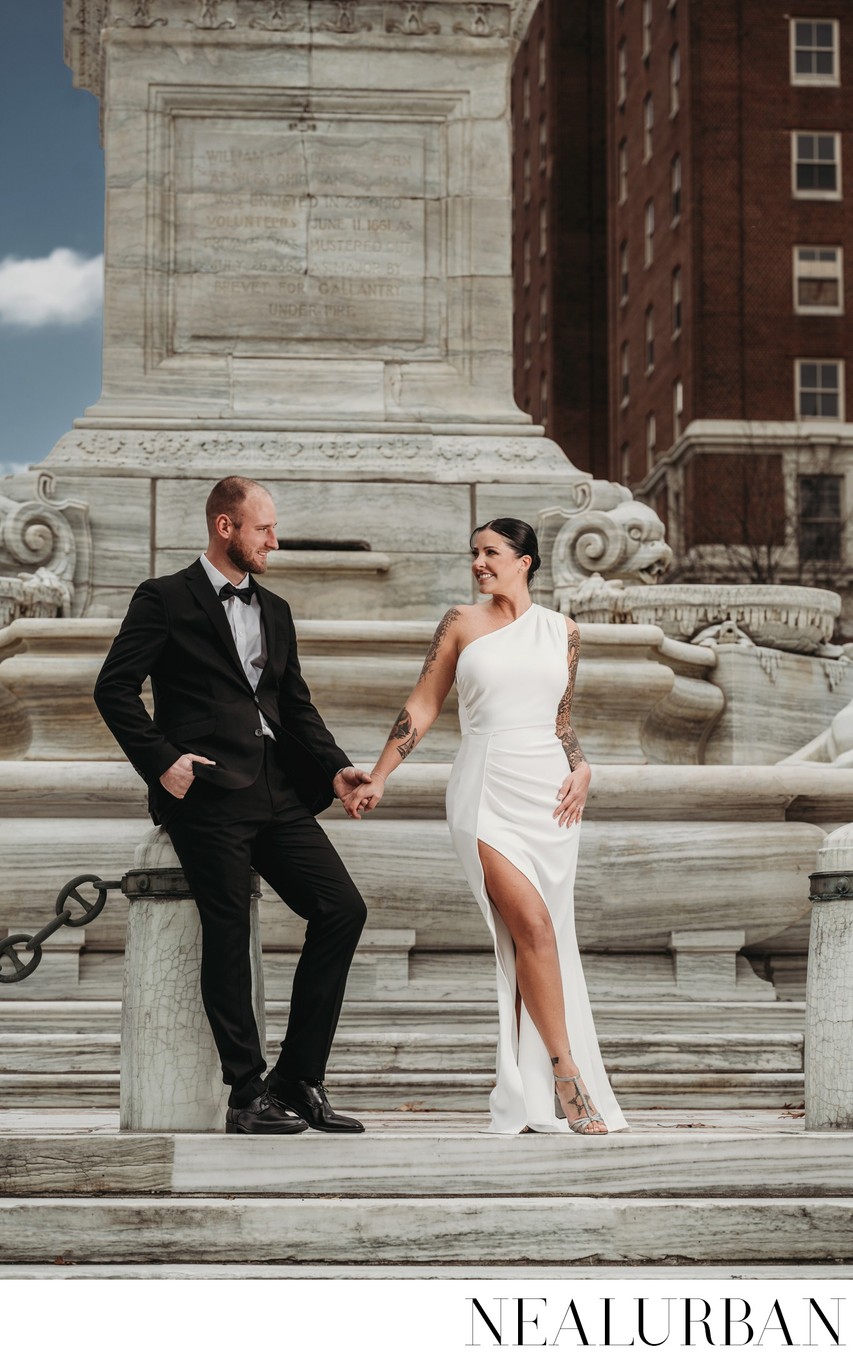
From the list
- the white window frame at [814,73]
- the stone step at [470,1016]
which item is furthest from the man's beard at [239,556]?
the white window frame at [814,73]

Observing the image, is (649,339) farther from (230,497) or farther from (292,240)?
(230,497)

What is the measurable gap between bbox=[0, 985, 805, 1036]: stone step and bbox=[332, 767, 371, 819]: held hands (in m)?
2.04

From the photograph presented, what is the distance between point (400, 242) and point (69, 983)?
5748 millimetres

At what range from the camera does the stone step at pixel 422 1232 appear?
5129 millimetres

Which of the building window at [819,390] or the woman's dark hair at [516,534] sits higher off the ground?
the building window at [819,390]

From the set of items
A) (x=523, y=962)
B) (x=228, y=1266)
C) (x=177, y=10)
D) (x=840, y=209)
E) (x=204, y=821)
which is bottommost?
(x=228, y=1266)

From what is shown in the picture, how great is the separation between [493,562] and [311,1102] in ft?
5.85

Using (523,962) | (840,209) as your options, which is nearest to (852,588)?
(840,209)

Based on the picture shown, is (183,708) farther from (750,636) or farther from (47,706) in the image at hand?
(750,636)

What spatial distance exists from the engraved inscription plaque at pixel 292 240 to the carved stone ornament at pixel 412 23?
0.71 m

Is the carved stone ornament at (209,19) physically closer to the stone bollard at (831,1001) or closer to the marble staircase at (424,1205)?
the stone bollard at (831,1001)

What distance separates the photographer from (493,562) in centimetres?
646

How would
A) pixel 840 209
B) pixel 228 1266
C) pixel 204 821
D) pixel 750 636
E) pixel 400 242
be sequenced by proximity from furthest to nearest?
pixel 840 209 < pixel 400 242 < pixel 750 636 < pixel 204 821 < pixel 228 1266

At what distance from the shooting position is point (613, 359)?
62.6 m
